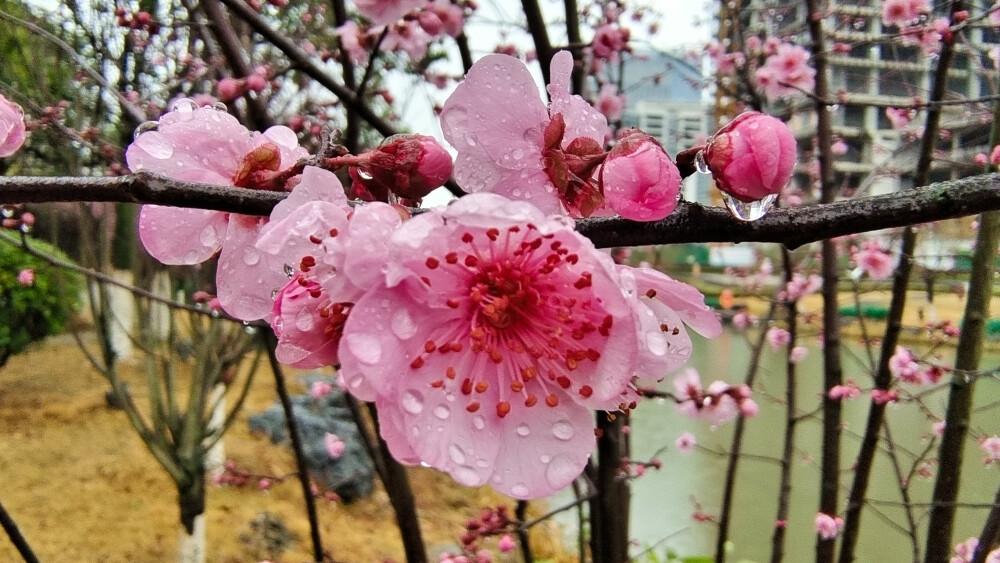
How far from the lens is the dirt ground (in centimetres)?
338

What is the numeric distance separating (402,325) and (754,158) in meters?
0.30

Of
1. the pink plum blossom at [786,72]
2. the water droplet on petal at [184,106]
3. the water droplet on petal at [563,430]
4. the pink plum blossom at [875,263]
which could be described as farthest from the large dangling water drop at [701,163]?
the pink plum blossom at [875,263]

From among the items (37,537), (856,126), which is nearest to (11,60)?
(37,537)

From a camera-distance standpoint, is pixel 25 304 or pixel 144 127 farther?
pixel 25 304

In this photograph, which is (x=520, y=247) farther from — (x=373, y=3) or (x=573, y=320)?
(x=373, y=3)

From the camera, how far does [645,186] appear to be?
1.54 ft

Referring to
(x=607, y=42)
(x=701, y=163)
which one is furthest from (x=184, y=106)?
(x=607, y=42)

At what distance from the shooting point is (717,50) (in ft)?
9.53

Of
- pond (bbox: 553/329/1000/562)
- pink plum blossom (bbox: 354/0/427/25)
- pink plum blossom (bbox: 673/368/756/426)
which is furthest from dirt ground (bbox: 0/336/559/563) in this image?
pink plum blossom (bbox: 354/0/427/25)

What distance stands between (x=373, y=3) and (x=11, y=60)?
113 inches

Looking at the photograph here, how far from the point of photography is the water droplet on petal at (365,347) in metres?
0.43

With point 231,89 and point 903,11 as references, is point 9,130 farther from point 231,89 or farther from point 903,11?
point 903,11

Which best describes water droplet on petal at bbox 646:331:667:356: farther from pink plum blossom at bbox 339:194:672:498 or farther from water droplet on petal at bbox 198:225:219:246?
water droplet on petal at bbox 198:225:219:246

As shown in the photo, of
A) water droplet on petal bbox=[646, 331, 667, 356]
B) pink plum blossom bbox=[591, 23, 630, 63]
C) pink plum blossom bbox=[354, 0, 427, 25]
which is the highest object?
pink plum blossom bbox=[354, 0, 427, 25]
